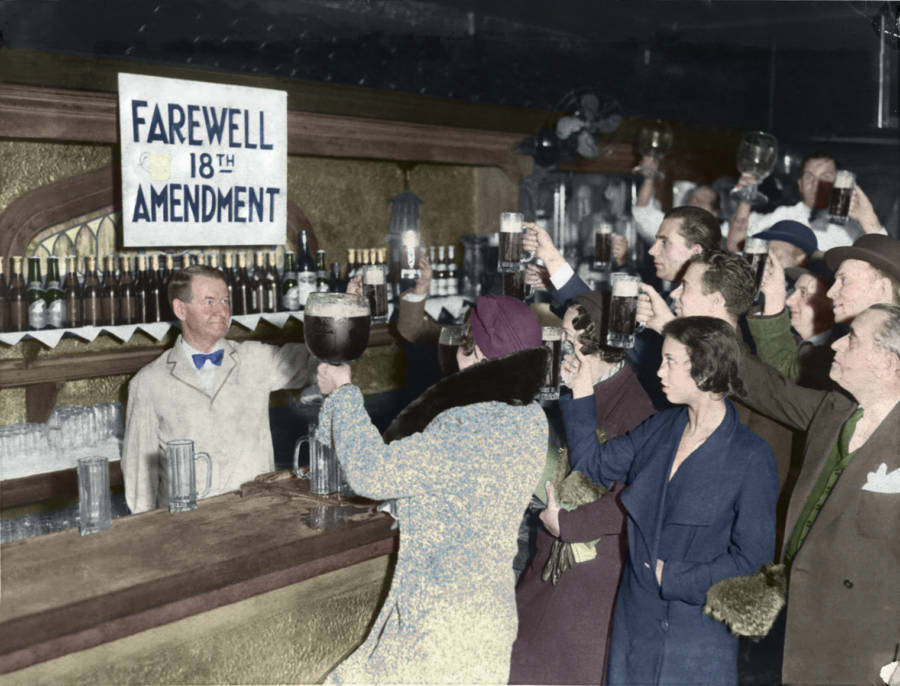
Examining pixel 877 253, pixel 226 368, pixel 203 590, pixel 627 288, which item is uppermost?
pixel 877 253

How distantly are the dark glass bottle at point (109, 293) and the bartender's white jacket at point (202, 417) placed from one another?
59 centimetres

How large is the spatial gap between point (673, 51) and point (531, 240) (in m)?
3.91

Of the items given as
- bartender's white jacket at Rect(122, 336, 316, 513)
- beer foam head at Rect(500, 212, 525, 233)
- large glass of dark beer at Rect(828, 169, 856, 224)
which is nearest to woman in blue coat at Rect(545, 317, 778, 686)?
beer foam head at Rect(500, 212, 525, 233)

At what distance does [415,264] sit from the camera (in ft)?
12.8

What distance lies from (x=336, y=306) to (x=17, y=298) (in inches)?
76.1

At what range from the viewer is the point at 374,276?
341cm

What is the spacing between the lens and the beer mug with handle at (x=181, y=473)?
2512 mm

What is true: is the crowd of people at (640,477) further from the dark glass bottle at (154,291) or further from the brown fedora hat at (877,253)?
the dark glass bottle at (154,291)

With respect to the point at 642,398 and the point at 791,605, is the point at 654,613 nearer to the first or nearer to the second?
the point at 791,605

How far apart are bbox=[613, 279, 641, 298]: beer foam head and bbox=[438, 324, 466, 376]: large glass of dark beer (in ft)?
2.66

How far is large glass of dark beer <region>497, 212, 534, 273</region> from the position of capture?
3.50 metres

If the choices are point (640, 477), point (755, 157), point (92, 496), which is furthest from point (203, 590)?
point (755, 157)

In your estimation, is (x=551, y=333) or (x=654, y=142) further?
(x=654, y=142)

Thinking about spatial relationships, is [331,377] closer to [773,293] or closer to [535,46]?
[773,293]
